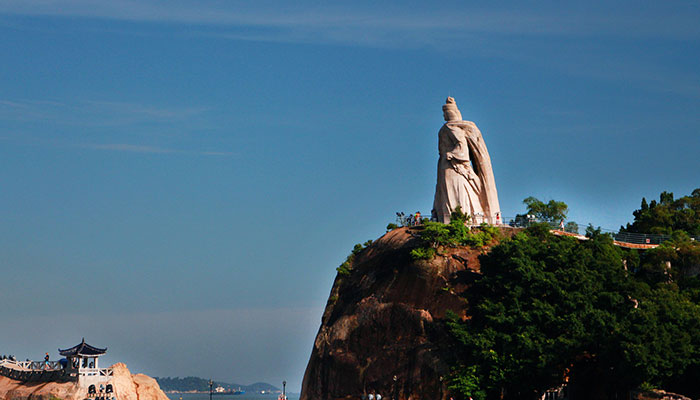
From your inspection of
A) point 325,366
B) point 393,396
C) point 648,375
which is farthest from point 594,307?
point 325,366

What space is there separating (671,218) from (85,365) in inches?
1534

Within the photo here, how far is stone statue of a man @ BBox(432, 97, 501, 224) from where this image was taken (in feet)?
199

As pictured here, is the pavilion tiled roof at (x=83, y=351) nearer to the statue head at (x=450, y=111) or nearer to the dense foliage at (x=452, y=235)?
the dense foliage at (x=452, y=235)

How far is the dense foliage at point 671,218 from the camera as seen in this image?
6581cm

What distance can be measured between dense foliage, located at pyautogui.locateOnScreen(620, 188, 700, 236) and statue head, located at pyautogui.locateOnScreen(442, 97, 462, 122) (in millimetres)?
14709

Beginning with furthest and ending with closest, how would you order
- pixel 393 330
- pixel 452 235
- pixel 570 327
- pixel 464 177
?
pixel 464 177, pixel 452 235, pixel 393 330, pixel 570 327

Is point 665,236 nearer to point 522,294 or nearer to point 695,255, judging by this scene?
point 695,255

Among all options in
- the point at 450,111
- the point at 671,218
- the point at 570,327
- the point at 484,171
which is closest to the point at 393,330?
the point at 570,327

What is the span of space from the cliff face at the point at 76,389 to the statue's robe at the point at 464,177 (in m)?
20.4

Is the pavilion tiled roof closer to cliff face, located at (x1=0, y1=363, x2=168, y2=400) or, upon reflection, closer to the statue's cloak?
cliff face, located at (x1=0, y1=363, x2=168, y2=400)

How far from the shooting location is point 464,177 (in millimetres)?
60938

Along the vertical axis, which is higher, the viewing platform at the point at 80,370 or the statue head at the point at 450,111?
the statue head at the point at 450,111

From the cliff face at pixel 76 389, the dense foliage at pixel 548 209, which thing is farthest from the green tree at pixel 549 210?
the cliff face at pixel 76 389

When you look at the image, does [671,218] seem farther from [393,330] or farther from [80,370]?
[80,370]
